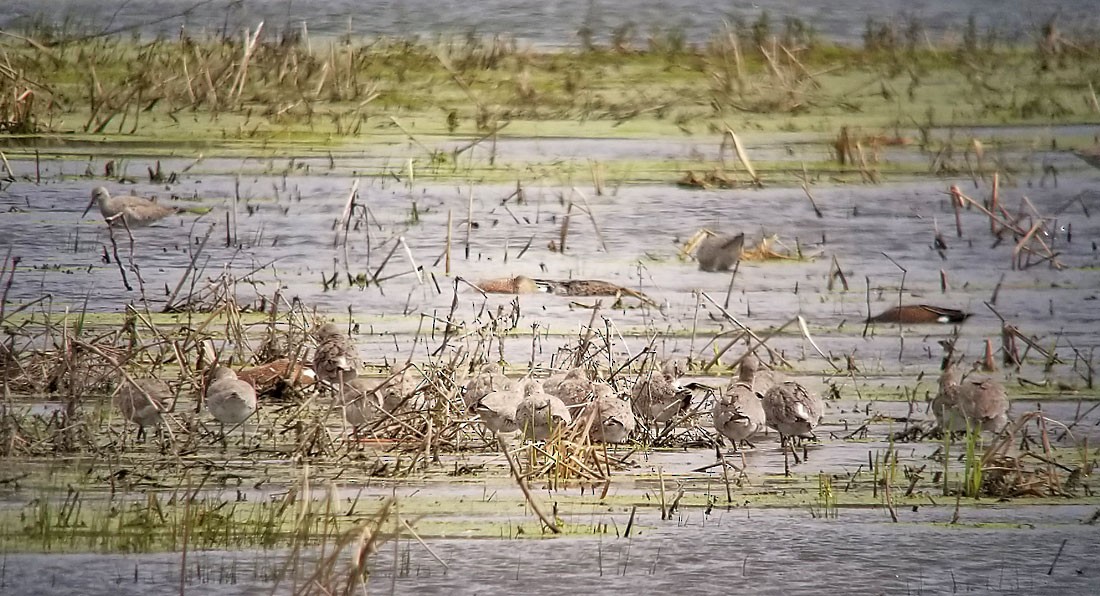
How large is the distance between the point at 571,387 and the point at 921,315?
2.60ft

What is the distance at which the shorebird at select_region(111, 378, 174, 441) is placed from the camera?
274 cm

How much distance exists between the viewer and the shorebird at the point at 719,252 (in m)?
3.02

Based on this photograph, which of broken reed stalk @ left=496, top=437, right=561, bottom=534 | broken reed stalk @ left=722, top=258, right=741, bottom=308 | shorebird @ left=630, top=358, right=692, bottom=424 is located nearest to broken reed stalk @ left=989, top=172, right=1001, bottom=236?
broken reed stalk @ left=722, top=258, right=741, bottom=308

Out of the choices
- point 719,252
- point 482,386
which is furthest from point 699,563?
point 719,252

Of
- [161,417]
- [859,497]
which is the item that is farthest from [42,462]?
[859,497]

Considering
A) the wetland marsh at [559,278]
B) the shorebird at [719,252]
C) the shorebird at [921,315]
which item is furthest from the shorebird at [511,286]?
the shorebird at [921,315]

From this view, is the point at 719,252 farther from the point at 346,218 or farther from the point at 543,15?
the point at 346,218

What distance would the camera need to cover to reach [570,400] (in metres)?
2.73

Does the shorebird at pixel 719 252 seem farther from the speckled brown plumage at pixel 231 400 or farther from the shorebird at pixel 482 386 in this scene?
the speckled brown plumage at pixel 231 400

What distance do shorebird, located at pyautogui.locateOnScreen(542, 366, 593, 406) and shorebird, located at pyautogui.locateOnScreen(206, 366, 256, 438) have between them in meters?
0.53

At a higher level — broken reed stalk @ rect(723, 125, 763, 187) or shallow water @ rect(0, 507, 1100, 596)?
broken reed stalk @ rect(723, 125, 763, 187)

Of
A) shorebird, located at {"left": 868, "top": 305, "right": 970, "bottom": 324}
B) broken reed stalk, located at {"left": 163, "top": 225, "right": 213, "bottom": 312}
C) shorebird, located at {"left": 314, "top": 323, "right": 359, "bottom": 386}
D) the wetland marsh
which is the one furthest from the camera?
shorebird, located at {"left": 868, "top": 305, "right": 970, "bottom": 324}

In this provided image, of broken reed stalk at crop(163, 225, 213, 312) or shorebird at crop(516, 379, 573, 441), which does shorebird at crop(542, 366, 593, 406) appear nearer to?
shorebird at crop(516, 379, 573, 441)

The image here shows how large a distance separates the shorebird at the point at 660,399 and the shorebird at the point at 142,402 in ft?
2.77
